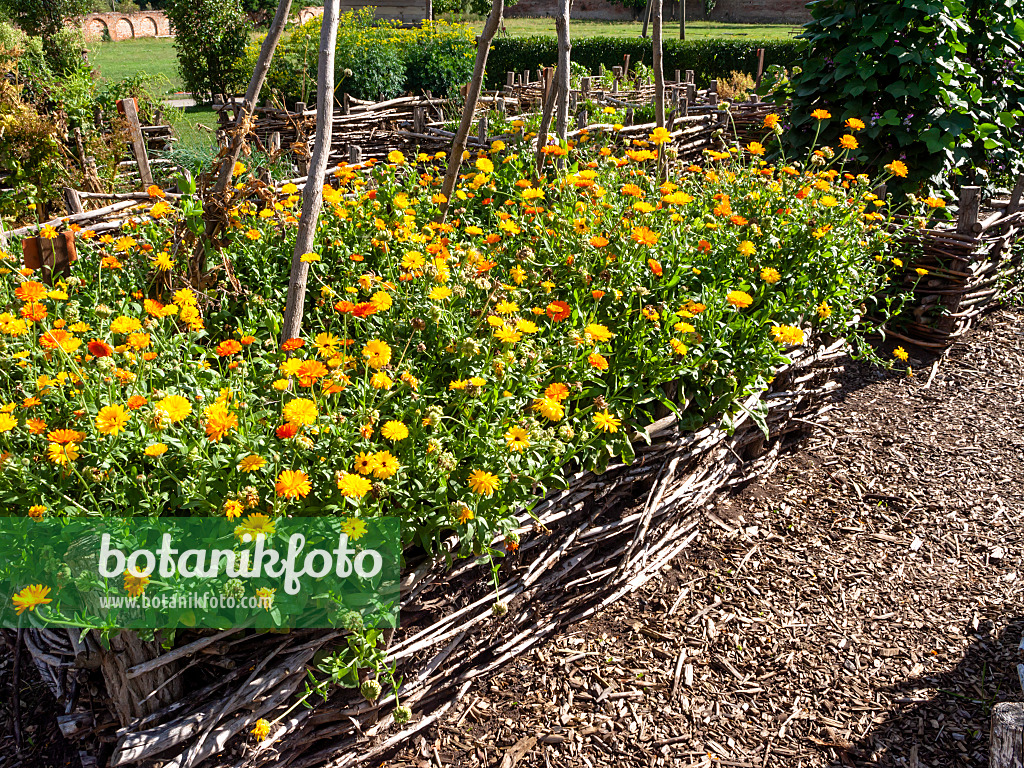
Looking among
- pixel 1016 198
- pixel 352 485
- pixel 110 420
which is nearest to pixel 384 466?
pixel 352 485

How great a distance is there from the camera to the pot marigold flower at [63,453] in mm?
1857

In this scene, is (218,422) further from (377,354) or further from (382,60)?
(382,60)

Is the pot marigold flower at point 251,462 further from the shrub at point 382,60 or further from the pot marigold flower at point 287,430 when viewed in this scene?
the shrub at point 382,60

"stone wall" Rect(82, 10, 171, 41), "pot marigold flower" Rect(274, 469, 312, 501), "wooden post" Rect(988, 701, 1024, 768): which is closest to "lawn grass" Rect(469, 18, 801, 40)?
"stone wall" Rect(82, 10, 171, 41)

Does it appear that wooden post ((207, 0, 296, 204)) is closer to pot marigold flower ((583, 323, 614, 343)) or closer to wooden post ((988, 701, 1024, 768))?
pot marigold flower ((583, 323, 614, 343))

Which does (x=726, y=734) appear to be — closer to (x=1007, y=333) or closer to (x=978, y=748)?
(x=978, y=748)

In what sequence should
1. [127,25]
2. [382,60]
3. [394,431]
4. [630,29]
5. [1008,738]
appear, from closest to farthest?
[1008,738], [394,431], [382,60], [630,29], [127,25]

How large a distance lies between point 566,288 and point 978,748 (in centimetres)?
220

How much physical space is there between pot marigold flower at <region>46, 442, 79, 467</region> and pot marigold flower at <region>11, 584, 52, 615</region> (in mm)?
303

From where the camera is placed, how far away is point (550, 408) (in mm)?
2299

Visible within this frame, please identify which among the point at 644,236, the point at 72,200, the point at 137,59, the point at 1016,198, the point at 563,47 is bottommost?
the point at 1016,198

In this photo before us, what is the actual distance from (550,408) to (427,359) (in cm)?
63

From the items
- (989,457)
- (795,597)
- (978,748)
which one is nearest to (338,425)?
(795,597)

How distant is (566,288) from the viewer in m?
3.10
